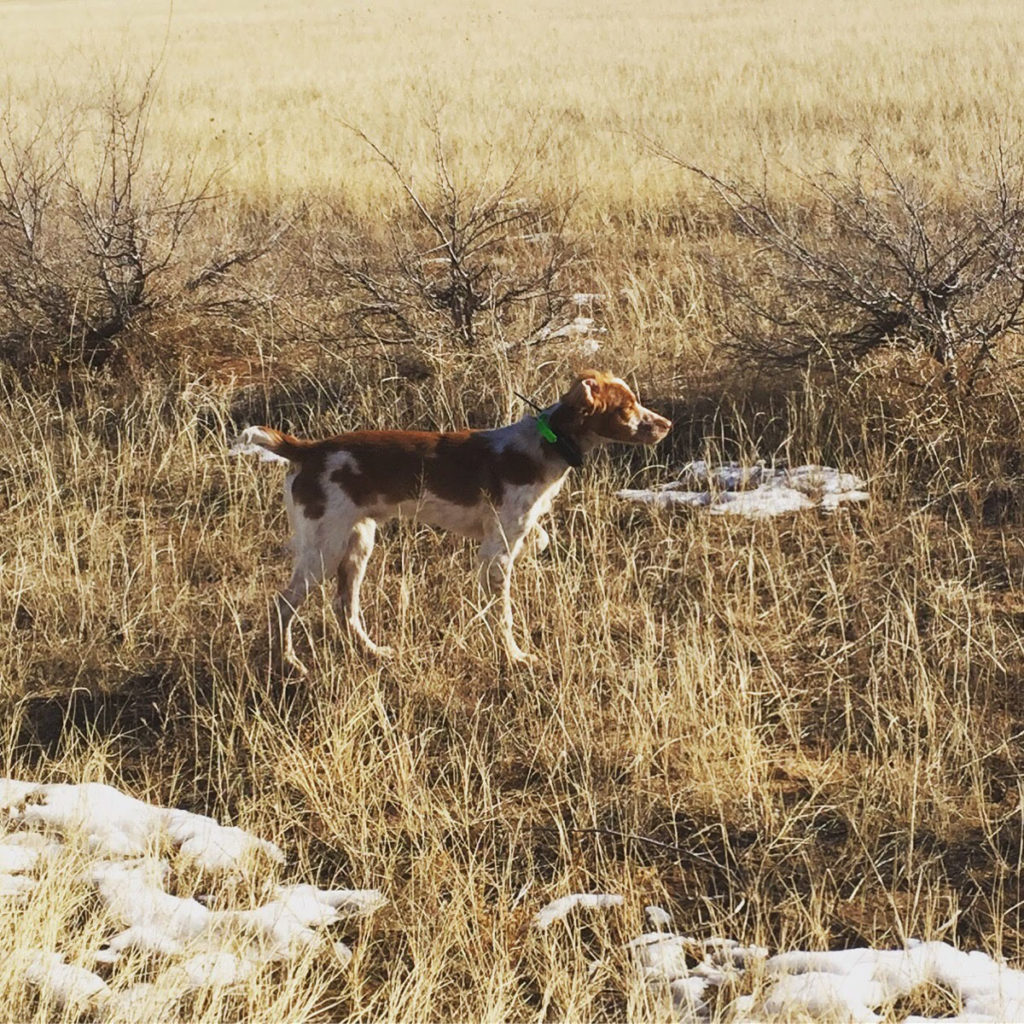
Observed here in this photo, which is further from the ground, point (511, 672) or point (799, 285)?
point (799, 285)

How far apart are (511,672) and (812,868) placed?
4.75 feet

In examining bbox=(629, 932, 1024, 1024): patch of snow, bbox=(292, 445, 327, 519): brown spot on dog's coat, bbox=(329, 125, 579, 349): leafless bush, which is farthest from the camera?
bbox=(329, 125, 579, 349): leafless bush

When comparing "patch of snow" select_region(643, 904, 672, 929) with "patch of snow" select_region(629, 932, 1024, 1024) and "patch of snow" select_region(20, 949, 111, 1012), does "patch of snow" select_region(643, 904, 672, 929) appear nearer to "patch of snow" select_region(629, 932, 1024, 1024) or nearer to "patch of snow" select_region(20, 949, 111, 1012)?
"patch of snow" select_region(629, 932, 1024, 1024)

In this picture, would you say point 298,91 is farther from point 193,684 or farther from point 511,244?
point 193,684

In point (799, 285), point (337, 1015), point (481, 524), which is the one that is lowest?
point (337, 1015)

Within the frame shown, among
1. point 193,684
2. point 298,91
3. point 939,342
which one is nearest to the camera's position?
point 193,684

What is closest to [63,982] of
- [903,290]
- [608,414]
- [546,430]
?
[546,430]

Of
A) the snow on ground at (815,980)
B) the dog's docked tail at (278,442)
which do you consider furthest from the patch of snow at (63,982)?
the dog's docked tail at (278,442)

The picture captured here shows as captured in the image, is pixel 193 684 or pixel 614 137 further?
pixel 614 137

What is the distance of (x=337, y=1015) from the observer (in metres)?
3.47

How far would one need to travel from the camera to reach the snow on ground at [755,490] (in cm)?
629

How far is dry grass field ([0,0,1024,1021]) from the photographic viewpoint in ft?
12.5

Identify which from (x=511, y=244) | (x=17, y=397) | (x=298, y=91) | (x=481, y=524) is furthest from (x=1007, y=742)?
(x=298, y=91)

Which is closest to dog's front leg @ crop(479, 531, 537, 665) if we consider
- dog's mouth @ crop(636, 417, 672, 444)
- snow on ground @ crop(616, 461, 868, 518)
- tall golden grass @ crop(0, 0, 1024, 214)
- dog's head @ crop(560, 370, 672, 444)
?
dog's head @ crop(560, 370, 672, 444)
